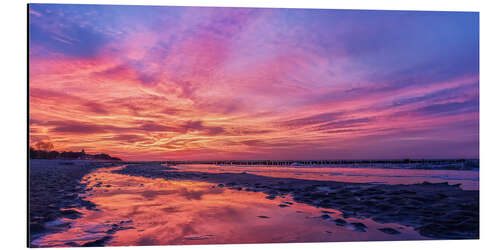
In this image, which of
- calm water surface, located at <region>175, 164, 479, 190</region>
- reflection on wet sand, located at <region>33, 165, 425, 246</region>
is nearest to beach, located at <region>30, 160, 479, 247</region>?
reflection on wet sand, located at <region>33, 165, 425, 246</region>

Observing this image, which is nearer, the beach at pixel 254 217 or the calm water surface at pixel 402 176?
the beach at pixel 254 217

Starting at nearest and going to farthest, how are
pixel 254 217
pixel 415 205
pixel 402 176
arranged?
pixel 254 217, pixel 415 205, pixel 402 176

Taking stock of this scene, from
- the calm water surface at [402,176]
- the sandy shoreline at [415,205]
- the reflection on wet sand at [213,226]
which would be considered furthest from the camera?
the calm water surface at [402,176]

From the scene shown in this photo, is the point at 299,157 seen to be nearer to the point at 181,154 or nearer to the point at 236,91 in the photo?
the point at 236,91

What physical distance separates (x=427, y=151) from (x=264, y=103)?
4332 mm

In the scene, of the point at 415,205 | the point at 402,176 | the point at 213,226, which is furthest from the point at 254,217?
the point at 402,176

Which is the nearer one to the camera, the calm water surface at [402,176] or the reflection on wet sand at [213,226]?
the reflection on wet sand at [213,226]

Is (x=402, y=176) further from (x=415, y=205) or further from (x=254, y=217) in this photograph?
(x=254, y=217)

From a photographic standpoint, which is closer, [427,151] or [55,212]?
[55,212]

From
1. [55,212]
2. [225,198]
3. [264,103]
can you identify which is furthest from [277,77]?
[55,212]

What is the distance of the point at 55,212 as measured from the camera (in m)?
5.20

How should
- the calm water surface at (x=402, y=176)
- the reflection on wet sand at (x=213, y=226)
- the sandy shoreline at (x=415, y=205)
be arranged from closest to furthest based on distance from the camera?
the reflection on wet sand at (x=213, y=226), the sandy shoreline at (x=415, y=205), the calm water surface at (x=402, y=176)

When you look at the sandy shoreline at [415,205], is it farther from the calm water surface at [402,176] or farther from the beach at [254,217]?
the calm water surface at [402,176]

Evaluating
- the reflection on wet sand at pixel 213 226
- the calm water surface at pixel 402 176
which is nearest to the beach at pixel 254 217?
the reflection on wet sand at pixel 213 226
